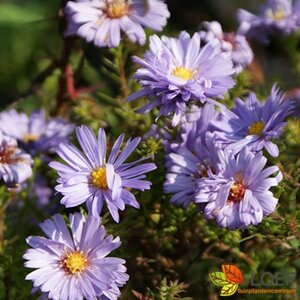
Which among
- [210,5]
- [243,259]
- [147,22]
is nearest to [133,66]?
[147,22]

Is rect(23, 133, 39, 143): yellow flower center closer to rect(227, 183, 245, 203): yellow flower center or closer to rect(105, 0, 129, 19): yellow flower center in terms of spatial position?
rect(105, 0, 129, 19): yellow flower center

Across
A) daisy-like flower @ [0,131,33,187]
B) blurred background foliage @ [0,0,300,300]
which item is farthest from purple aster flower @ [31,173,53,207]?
daisy-like flower @ [0,131,33,187]

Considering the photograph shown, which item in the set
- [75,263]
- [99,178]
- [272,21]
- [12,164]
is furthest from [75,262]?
[272,21]

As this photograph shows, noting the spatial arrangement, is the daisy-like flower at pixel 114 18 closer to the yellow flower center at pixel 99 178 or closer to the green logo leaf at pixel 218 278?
the yellow flower center at pixel 99 178

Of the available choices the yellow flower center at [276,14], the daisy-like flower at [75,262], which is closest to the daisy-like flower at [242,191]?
the daisy-like flower at [75,262]

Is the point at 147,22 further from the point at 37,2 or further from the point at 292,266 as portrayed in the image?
the point at 37,2

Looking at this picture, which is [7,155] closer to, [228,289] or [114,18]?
[114,18]
